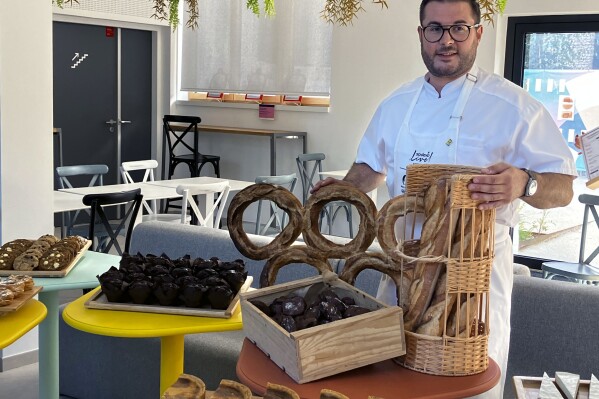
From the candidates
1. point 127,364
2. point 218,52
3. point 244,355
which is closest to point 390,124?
point 244,355

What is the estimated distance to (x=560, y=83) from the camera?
7.35m

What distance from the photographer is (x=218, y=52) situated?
32.1ft

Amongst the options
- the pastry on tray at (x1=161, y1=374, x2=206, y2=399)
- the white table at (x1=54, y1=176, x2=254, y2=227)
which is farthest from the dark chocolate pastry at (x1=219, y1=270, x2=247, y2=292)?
the white table at (x1=54, y1=176, x2=254, y2=227)

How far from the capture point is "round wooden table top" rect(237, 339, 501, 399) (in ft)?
4.81

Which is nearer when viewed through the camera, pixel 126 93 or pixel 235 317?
pixel 235 317

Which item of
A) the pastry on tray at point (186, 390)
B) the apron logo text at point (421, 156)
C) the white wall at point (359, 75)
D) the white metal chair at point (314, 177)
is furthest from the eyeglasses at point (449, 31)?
the white metal chair at point (314, 177)

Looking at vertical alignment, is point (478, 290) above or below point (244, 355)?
above

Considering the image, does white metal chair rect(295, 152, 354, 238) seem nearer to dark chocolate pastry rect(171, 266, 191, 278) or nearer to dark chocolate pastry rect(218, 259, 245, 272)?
dark chocolate pastry rect(218, 259, 245, 272)

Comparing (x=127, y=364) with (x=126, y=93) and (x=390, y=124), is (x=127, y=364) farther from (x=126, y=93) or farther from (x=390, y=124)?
(x=126, y=93)

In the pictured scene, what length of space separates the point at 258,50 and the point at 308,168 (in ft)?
5.00

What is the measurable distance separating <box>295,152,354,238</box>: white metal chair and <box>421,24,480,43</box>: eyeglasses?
6.09 metres

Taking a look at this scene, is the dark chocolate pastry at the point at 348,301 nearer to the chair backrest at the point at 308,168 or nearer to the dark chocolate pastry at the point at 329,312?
the dark chocolate pastry at the point at 329,312

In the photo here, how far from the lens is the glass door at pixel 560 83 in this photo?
23.6 ft

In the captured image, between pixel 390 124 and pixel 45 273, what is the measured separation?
1.23 metres
